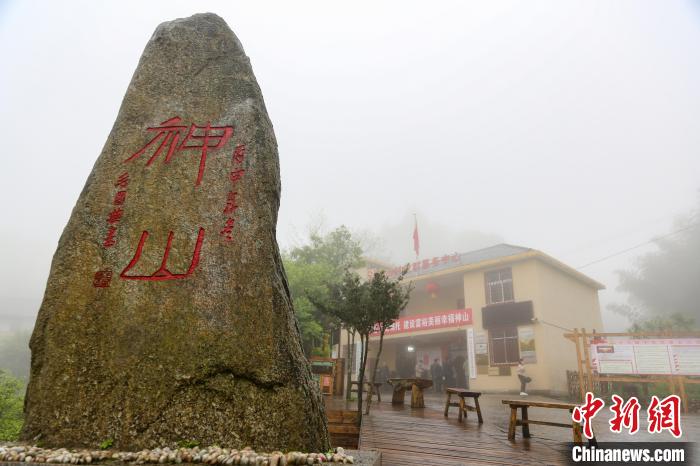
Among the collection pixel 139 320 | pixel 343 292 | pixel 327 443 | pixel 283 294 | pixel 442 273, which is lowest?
pixel 327 443

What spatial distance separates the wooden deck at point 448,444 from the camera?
5.20 meters

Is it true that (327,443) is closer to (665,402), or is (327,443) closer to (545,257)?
(665,402)

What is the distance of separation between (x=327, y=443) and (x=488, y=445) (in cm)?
362

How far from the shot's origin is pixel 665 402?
16.4ft

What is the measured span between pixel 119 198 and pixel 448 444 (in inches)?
212

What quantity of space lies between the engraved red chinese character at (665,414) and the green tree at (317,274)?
10169 mm

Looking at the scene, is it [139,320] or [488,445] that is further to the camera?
[488,445]

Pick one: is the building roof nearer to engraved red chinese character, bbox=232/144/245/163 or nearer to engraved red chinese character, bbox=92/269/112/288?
engraved red chinese character, bbox=232/144/245/163

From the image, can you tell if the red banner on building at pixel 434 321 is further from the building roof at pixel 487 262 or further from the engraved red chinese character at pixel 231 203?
the engraved red chinese character at pixel 231 203

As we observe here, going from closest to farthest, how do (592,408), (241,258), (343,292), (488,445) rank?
1. (241,258)
2. (592,408)
3. (488,445)
4. (343,292)

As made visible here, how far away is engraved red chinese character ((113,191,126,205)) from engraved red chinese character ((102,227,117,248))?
11.1 inches

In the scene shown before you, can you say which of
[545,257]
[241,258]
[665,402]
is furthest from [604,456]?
[545,257]

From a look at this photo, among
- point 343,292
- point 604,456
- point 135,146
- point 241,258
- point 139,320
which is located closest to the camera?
point 139,320

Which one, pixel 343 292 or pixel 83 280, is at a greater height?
pixel 343 292
